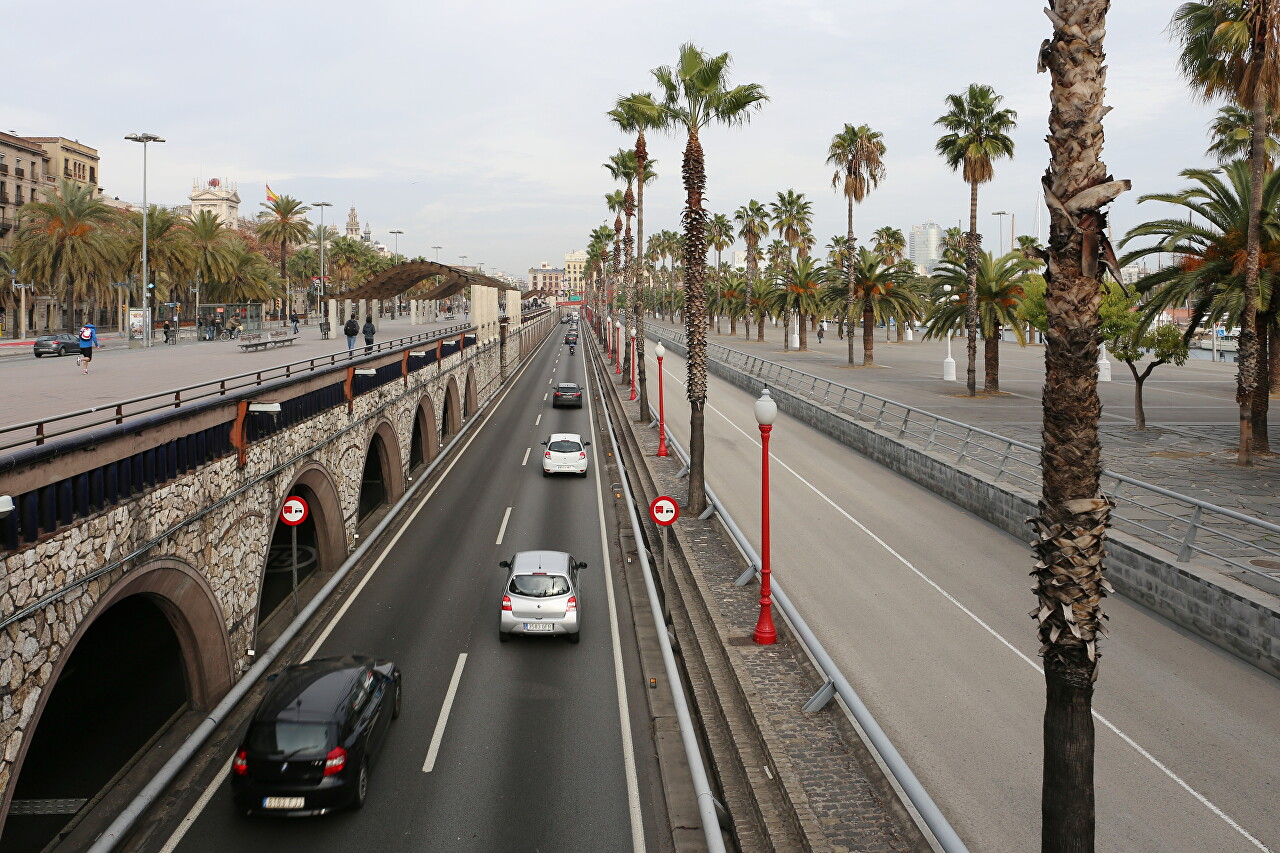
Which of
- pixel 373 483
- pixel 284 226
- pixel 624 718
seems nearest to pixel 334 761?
pixel 624 718

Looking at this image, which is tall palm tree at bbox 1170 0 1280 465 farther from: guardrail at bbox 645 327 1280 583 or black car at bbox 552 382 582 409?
black car at bbox 552 382 582 409

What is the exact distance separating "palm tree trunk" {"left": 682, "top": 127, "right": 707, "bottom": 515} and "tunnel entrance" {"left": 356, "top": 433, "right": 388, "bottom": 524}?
10.8 m

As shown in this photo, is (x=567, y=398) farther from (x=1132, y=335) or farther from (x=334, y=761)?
(x=334, y=761)

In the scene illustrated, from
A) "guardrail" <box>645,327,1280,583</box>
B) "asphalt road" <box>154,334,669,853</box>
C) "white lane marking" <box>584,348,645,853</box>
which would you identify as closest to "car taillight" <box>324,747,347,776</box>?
"asphalt road" <box>154,334,669,853</box>

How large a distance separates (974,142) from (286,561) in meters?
34.9

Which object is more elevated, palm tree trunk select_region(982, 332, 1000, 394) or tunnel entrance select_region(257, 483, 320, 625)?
palm tree trunk select_region(982, 332, 1000, 394)

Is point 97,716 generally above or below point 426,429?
below

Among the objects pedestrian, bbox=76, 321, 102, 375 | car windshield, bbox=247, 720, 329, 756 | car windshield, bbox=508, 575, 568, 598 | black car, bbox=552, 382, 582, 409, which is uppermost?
pedestrian, bbox=76, 321, 102, 375

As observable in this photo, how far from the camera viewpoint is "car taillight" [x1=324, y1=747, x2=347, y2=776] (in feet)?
35.8

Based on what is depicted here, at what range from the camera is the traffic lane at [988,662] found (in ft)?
34.6

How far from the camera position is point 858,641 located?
14.8m

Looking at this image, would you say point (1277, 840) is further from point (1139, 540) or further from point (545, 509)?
point (545, 509)

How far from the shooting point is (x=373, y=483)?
3195cm

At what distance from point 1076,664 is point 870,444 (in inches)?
972
